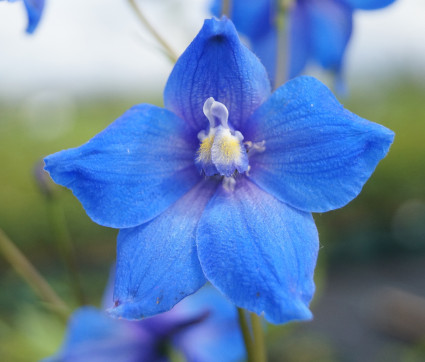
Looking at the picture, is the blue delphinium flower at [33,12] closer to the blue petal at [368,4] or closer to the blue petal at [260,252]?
the blue petal at [260,252]

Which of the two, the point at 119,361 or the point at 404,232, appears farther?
the point at 404,232

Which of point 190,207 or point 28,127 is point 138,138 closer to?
point 190,207

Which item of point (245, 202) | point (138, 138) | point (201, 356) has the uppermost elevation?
point (138, 138)

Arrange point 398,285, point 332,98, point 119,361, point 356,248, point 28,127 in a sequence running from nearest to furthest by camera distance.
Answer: point 332,98, point 119,361, point 398,285, point 356,248, point 28,127

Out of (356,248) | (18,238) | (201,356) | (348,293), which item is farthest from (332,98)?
(18,238)

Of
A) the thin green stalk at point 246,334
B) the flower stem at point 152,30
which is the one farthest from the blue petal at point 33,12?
the thin green stalk at point 246,334

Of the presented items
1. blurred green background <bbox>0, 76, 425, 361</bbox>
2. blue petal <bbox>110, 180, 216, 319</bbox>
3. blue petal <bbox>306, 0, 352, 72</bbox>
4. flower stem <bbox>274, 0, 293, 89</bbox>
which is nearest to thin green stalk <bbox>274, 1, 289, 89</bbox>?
flower stem <bbox>274, 0, 293, 89</bbox>

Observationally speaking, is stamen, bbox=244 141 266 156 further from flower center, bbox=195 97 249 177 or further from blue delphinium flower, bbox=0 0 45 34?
blue delphinium flower, bbox=0 0 45 34
